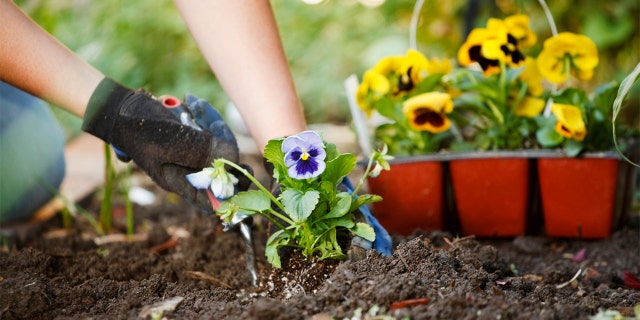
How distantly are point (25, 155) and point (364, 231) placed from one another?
1.22 metres

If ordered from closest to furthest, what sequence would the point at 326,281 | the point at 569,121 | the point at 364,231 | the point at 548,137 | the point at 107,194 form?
the point at 326,281 < the point at 364,231 < the point at 569,121 < the point at 548,137 < the point at 107,194

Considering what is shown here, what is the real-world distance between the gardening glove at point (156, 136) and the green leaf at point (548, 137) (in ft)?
2.70

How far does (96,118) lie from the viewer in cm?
139

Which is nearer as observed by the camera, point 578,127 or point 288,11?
point 578,127

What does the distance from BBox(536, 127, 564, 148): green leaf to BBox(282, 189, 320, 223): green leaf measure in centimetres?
79

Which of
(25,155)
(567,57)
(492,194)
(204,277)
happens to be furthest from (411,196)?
(25,155)

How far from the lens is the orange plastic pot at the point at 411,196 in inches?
71.8

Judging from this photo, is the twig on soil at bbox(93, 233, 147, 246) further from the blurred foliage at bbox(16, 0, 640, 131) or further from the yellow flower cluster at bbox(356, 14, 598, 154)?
the blurred foliage at bbox(16, 0, 640, 131)

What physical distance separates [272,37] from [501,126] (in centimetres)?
71

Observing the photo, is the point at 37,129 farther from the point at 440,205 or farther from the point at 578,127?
the point at 578,127

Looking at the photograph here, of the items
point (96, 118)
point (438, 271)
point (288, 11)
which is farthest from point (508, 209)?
point (288, 11)

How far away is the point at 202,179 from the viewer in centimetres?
128

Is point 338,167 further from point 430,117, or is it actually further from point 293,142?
point 430,117

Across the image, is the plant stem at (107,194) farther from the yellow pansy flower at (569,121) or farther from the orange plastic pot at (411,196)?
the yellow pansy flower at (569,121)
